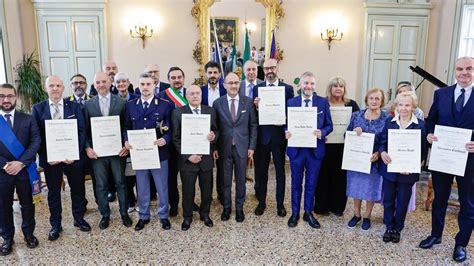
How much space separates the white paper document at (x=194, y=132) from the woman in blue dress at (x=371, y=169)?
1349mm

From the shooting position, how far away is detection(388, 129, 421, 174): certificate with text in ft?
9.37

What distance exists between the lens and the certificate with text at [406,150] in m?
2.86

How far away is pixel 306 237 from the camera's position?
318 cm

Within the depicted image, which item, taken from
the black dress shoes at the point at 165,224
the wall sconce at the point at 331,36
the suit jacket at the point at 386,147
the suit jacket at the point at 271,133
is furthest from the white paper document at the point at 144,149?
the wall sconce at the point at 331,36

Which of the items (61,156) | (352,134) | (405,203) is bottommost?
(405,203)

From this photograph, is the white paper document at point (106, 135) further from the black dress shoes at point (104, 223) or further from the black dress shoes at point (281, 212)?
the black dress shoes at point (281, 212)

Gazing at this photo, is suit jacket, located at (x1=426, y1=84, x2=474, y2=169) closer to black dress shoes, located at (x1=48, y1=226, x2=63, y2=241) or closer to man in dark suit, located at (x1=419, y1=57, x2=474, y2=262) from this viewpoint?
man in dark suit, located at (x1=419, y1=57, x2=474, y2=262)

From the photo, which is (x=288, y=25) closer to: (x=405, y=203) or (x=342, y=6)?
(x=342, y=6)

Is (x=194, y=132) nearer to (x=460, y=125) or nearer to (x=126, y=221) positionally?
(x=126, y=221)

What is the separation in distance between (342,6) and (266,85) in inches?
132

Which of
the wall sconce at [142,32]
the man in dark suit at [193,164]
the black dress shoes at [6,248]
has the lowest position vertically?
the black dress shoes at [6,248]

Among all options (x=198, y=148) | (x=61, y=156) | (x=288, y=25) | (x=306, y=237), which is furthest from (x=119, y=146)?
(x=288, y=25)

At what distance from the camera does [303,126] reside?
3168 mm

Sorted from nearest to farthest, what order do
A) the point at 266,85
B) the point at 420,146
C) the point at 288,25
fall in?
the point at 420,146 → the point at 266,85 → the point at 288,25
